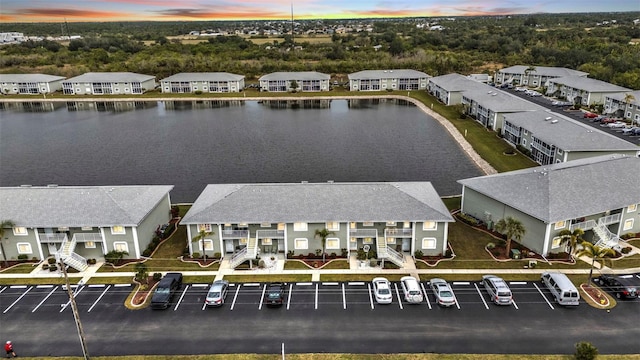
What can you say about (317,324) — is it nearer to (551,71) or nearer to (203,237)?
(203,237)

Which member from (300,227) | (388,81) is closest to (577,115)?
(388,81)

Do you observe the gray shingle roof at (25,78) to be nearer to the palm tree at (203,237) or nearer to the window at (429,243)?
the palm tree at (203,237)

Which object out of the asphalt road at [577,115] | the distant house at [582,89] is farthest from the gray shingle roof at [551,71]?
the asphalt road at [577,115]

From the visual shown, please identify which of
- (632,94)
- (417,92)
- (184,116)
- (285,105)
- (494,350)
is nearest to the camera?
(494,350)

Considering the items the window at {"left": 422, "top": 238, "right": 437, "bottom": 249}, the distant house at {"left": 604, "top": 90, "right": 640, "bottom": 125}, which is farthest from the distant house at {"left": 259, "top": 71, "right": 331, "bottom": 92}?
the window at {"left": 422, "top": 238, "right": 437, "bottom": 249}

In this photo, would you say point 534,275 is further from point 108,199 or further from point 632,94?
point 632,94

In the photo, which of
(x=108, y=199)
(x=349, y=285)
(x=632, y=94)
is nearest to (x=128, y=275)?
(x=108, y=199)
